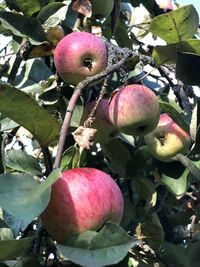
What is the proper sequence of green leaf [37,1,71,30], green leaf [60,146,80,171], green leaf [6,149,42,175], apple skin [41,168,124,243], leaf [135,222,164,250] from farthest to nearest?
1. green leaf [37,1,71,30]
2. leaf [135,222,164,250]
3. green leaf [6,149,42,175]
4. green leaf [60,146,80,171]
5. apple skin [41,168,124,243]

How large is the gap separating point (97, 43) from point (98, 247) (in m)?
0.52

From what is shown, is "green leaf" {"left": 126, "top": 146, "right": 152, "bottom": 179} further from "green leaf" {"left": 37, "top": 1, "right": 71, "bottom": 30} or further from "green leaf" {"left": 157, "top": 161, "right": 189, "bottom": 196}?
"green leaf" {"left": 37, "top": 1, "right": 71, "bottom": 30}

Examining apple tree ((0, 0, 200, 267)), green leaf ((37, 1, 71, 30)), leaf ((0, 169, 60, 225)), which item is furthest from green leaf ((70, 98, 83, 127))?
leaf ((0, 169, 60, 225))

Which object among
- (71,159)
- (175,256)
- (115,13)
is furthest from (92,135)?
(115,13)

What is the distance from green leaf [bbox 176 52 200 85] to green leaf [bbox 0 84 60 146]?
291mm

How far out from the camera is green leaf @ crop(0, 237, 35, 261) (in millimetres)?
705

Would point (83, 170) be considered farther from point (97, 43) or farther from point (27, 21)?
point (27, 21)

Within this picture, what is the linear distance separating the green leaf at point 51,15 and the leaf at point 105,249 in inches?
24.8

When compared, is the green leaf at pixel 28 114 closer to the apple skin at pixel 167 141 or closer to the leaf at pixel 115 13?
the apple skin at pixel 167 141

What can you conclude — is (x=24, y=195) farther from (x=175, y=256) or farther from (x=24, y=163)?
(x=175, y=256)

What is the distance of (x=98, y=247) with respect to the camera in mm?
702

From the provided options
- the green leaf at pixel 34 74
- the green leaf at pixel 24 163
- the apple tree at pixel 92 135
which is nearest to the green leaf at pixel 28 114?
the apple tree at pixel 92 135

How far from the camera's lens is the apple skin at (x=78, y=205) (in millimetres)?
770

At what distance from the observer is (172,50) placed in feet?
3.48
